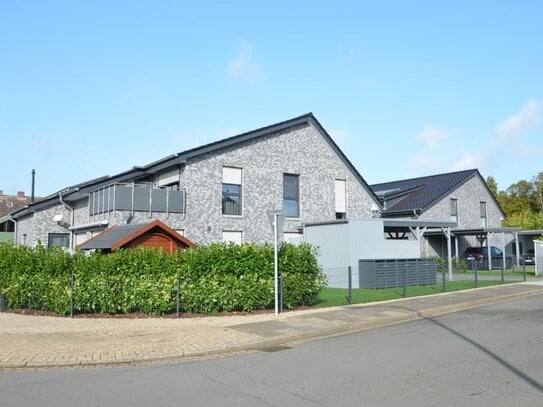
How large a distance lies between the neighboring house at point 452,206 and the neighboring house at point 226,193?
25.5 ft

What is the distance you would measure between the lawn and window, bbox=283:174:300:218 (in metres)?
7.66

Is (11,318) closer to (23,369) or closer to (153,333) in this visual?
(153,333)

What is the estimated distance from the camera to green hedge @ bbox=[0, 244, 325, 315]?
43.8ft

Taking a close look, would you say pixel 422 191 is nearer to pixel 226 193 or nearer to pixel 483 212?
pixel 483 212

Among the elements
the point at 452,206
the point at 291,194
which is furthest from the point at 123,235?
the point at 452,206

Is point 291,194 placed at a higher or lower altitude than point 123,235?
higher

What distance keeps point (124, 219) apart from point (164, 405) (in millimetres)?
16789

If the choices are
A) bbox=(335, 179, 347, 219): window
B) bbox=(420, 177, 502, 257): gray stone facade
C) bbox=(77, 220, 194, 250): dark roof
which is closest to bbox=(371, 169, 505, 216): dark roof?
bbox=(420, 177, 502, 257): gray stone facade

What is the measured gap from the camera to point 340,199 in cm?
3008

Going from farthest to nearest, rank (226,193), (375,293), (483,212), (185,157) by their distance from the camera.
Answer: (483,212) < (226,193) < (185,157) < (375,293)

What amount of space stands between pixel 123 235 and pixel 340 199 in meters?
14.3

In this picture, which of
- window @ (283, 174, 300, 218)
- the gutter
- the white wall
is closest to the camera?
the white wall

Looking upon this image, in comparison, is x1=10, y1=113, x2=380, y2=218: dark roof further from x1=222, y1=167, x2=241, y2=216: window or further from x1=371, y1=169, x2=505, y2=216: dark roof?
x1=371, y1=169, x2=505, y2=216: dark roof

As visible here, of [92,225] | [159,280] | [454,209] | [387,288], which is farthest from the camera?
[454,209]
